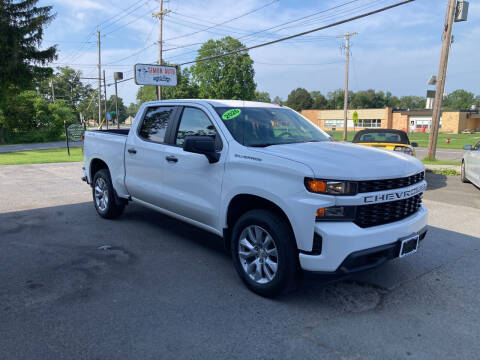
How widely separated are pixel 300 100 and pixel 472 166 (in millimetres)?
118895

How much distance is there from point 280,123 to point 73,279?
293 cm

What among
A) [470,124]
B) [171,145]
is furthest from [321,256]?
[470,124]

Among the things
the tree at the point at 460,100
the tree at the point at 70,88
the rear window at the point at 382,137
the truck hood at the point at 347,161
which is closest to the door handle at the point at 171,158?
the truck hood at the point at 347,161

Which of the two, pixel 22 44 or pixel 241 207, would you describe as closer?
pixel 241 207

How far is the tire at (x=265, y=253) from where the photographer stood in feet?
11.1

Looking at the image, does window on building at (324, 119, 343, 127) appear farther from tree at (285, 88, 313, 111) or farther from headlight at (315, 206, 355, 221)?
headlight at (315, 206, 355, 221)

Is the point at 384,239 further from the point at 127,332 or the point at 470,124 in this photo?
the point at 470,124

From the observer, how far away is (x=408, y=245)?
350 centimetres

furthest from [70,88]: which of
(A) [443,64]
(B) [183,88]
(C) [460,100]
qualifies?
(C) [460,100]

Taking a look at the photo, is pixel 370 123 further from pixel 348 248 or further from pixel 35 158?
pixel 348 248

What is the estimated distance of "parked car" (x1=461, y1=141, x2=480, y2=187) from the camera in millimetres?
9423

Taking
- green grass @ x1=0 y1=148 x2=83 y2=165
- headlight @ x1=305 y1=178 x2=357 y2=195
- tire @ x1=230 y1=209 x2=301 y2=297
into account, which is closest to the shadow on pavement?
tire @ x1=230 y1=209 x2=301 y2=297

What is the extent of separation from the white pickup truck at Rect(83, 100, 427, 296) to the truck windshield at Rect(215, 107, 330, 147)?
1 cm

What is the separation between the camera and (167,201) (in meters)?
4.91
